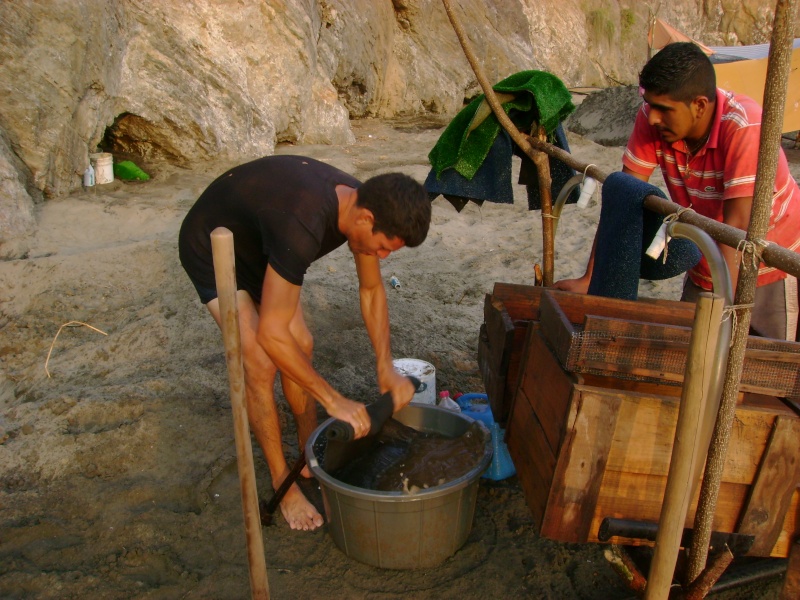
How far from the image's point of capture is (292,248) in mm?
2295

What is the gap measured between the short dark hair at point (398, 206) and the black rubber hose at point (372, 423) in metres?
0.61

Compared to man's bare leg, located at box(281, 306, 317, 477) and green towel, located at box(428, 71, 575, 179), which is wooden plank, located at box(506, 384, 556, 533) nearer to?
man's bare leg, located at box(281, 306, 317, 477)

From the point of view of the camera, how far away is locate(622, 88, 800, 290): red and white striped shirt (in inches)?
87.5

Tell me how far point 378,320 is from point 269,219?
0.76 metres

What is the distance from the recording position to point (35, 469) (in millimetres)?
2918

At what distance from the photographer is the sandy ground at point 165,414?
7.99ft

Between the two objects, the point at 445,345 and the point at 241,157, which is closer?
the point at 445,345

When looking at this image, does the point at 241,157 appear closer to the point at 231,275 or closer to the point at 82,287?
the point at 82,287

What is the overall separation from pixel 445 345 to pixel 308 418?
4.72 feet

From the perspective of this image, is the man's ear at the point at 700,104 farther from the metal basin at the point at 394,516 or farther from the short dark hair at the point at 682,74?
the metal basin at the point at 394,516

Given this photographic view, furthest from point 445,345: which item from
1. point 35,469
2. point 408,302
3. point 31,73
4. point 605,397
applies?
point 31,73

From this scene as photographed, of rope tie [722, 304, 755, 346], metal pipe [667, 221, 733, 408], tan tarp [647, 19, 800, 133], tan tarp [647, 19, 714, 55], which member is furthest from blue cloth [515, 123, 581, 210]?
tan tarp [647, 19, 714, 55]

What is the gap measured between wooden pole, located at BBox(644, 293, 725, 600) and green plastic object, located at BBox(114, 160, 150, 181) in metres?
5.96

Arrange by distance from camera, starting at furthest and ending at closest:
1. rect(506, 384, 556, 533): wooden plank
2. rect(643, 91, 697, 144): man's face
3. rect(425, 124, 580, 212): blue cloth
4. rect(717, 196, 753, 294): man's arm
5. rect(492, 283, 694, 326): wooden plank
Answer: rect(425, 124, 580, 212): blue cloth < rect(643, 91, 697, 144): man's face < rect(717, 196, 753, 294): man's arm < rect(492, 283, 694, 326): wooden plank < rect(506, 384, 556, 533): wooden plank
